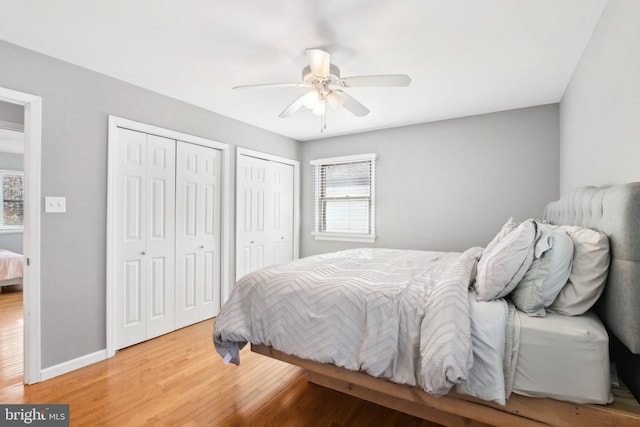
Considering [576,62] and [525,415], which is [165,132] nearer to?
[525,415]

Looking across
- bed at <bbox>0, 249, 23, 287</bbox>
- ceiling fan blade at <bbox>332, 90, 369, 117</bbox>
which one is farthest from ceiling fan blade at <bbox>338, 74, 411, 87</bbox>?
bed at <bbox>0, 249, 23, 287</bbox>

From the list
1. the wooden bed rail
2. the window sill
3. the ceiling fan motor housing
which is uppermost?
the ceiling fan motor housing

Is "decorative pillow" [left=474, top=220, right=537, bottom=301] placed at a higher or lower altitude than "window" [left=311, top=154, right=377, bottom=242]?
lower

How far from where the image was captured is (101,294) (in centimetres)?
260

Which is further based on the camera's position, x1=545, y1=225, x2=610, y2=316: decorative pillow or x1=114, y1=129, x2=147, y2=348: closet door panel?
x1=114, y1=129, x2=147, y2=348: closet door panel

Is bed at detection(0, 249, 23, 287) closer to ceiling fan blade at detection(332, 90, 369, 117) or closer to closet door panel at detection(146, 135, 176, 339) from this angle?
closet door panel at detection(146, 135, 176, 339)

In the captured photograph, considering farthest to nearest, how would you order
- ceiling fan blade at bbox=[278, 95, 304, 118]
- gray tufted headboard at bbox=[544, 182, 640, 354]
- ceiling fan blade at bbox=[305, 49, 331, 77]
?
ceiling fan blade at bbox=[278, 95, 304, 118] → ceiling fan blade at bbox=[305, 49, 331, 77] → gray tufted headboard at bbox=[544, 182, 640, 354]

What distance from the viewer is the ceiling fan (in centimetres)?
198

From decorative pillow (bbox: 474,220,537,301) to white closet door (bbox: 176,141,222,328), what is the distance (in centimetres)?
294

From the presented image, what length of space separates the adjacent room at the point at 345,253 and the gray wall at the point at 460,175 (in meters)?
0.03

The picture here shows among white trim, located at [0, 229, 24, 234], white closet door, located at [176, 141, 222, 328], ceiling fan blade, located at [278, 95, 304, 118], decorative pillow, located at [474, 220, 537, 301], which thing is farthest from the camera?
white trim, located at [0, 229, 24, 234]

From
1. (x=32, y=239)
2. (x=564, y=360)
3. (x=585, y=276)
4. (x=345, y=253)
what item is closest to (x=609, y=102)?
(x=585, y=276)

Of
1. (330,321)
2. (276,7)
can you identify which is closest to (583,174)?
A: (330,321)

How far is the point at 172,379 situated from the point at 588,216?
115 inches
